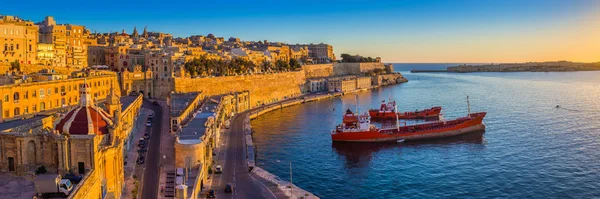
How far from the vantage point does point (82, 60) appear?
214ft

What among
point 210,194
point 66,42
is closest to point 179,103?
point 210,194

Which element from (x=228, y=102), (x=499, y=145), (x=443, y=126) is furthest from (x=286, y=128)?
(x=499, y=145)

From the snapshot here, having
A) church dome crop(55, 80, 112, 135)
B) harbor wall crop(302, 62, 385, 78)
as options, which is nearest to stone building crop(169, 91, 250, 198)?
church dome crop(55, 80, 112, 135)

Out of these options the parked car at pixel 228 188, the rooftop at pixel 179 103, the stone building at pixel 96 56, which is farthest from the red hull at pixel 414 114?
the parked car at pixel 228 188

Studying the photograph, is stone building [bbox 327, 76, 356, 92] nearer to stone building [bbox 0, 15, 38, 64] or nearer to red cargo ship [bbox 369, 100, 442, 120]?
red cargo ship [bbox 369, 100, 442, 120]

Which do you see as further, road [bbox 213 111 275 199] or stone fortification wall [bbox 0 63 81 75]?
stone fortification wall [bbox 0 63 81 75]

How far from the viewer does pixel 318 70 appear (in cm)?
12400

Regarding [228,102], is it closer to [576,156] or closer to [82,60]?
[82,60]

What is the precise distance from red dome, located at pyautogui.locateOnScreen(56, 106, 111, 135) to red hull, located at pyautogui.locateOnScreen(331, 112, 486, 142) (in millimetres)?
27556

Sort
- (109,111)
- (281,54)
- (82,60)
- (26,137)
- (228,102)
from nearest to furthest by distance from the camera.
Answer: (26,137)
(109,111)
(228,102)
(82,60)
(281,54)

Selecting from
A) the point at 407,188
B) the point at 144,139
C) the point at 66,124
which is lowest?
the point at 407,188

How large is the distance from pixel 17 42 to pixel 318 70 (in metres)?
80.5

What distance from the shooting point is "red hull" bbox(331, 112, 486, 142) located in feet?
149

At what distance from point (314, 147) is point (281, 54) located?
83264 mm
